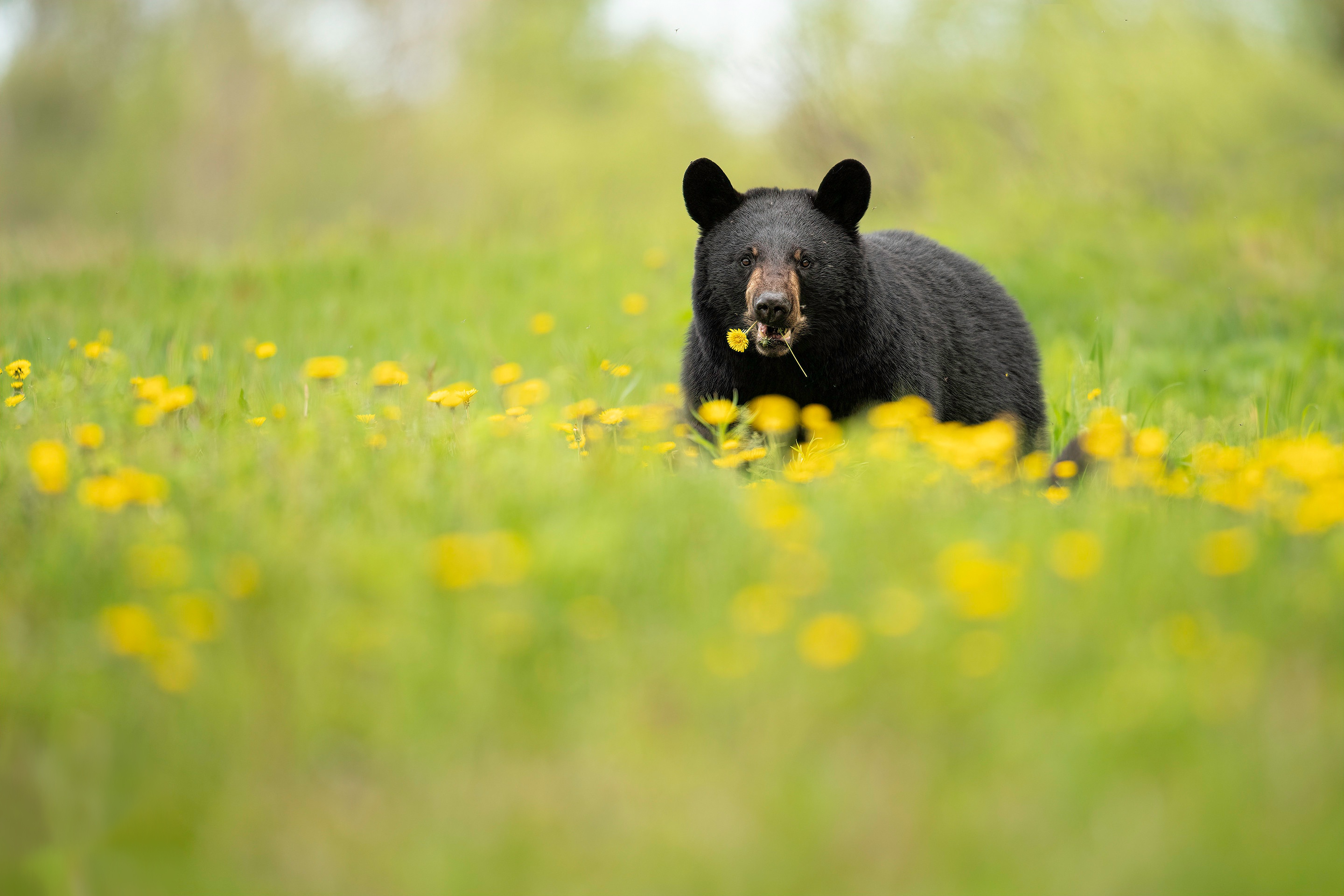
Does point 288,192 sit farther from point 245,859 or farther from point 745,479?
point 245,859

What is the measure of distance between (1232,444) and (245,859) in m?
3.90

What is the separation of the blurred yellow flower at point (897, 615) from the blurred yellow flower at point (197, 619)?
3.96ft

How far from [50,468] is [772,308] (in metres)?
2.28

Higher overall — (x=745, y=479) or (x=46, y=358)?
(x=46, y=358)

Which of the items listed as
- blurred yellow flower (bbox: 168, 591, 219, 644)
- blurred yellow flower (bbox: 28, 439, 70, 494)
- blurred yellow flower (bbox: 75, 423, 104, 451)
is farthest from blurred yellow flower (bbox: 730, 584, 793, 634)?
blurred yellow flower (bbox: 75, 423, 104, 451)

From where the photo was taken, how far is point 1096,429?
270 centimetres

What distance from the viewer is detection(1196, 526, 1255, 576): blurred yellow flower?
202 centimetres

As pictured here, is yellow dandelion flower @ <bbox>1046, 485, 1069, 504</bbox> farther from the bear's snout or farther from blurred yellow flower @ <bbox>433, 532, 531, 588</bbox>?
blurred yellow flower @ <bbox>433, 532, 531, 588</bbox>

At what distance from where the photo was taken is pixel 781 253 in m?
3.96

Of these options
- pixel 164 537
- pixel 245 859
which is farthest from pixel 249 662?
pixel 164 537

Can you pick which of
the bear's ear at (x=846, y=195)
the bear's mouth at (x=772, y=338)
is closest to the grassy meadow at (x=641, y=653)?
the bear's mouth at (x=772, y=338)

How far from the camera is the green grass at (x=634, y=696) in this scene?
153 cm

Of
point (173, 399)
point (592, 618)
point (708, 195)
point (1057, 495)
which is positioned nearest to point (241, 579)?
point (592, 618)

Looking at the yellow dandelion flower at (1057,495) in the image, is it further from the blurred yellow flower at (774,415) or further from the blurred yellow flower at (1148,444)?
the blurred yellow flower at (774,415)
